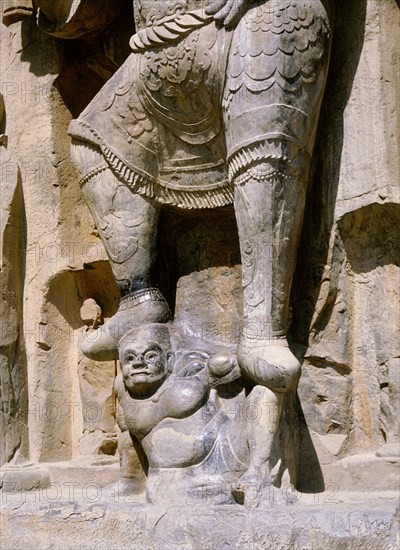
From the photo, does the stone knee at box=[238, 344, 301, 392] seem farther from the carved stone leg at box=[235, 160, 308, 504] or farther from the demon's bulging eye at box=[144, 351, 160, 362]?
the demon's bulging eye at box=[144, 351, 160, 362]

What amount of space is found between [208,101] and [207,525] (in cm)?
142

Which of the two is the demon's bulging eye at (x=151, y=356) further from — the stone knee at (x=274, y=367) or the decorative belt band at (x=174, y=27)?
the decorative belt band at (x=174, y=27)

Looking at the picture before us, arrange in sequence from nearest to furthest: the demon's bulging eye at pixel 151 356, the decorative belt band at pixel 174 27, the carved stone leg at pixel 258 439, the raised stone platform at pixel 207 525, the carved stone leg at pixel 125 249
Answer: the raised stone platform at pixel 207 525, the carved stone leg at pixel 258 439, the decorative belt band at pixel 174 27, the demon's bulging eye at pixel 151 356, the carved stone leg at pixel 125 249

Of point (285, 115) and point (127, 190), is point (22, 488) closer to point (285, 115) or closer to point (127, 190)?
point (127, 190)

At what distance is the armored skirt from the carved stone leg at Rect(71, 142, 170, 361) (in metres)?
0.04

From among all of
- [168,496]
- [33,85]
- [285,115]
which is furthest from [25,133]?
[168,496]

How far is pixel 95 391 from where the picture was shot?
549 centimetres

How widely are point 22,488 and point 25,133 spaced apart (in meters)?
1.38

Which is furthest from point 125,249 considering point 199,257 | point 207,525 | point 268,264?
point 207,525

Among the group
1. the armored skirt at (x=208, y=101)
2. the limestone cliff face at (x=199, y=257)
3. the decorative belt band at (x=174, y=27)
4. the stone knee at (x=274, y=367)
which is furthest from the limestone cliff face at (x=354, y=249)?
the decorative belt band at (x=174, y=27)

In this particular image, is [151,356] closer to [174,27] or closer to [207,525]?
[207,525]

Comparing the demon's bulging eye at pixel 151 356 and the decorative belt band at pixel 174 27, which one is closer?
the decorative belt band at pixel 174 27

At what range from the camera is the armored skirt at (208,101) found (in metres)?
4.68

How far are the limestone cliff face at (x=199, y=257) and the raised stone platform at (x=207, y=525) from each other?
0.43 m
